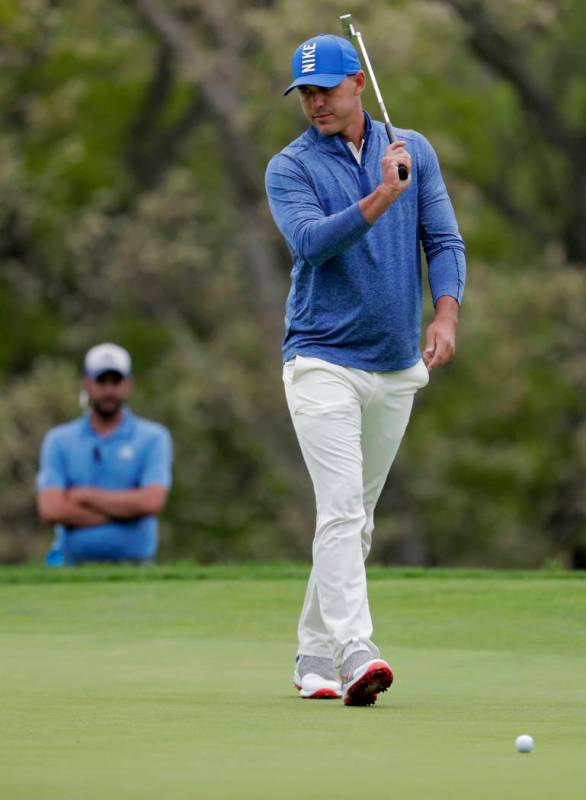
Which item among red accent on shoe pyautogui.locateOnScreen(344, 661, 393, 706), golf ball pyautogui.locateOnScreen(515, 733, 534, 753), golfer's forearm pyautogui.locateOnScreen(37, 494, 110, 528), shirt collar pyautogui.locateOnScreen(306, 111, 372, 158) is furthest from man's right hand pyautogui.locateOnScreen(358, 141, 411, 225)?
golfer's forearm pyautogui.locateOnScreen(37, 494, 110, 528)

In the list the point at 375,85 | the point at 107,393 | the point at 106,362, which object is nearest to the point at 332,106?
the point at 375,85

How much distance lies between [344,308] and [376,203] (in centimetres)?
55

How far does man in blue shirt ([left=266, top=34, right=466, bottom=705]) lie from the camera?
267 inches

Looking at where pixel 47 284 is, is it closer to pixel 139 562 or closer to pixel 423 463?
pixel 423 463

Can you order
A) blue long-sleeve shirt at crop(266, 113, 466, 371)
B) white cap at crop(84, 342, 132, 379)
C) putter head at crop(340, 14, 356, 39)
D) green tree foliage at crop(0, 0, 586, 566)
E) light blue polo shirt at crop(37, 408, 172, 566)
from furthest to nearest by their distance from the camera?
green tree foliage at crop(0, 0, 586, 566)
white cap at crop(84, 342, 132, 379)
light blue polo shirt at crop(37, 408, 172, 566)
putter head at crop(340, 14, 356, 39)
blue long-sleeve shirt at crop(266, 113, 466, 371)

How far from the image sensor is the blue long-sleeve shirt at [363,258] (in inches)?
270

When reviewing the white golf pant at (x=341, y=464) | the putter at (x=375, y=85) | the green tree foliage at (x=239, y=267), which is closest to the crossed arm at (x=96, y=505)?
the white golf pant at (x=341, y=464)

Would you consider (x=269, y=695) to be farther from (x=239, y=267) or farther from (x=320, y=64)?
(x=239, y=267)

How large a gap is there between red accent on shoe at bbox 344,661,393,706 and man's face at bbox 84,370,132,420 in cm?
718

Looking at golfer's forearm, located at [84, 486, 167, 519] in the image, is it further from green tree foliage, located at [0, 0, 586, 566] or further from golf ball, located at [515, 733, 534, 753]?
green tree foliage, located at [0, 0, 586, 566]

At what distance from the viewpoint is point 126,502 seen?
1277 centimetres

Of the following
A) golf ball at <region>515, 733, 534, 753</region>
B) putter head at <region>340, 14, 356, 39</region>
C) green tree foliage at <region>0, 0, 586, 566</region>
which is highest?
green tree foliage at <region>0, 0, 586, 566</region>

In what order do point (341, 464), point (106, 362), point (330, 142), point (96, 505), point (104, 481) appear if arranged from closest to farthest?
point (341, 464) → point (330, 142) → point (96, 505) → point (104, 481) → point (106, 362)

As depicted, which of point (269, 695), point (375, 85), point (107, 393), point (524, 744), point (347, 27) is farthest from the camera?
point (107, 393)
